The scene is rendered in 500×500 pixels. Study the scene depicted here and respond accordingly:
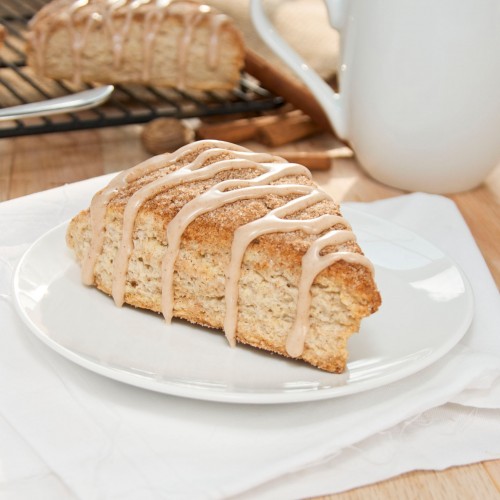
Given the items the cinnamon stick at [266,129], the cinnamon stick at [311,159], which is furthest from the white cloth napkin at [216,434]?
the cinnamon stick at [266,129]

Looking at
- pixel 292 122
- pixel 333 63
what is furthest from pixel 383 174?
pixel 333 63

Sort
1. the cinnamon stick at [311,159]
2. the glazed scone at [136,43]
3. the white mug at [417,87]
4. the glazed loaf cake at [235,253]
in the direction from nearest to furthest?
the glazed loaf cake at [235,253], the white mug at [417,87], the cinnamon stick at [311,159], the glazed scone at [136,43]

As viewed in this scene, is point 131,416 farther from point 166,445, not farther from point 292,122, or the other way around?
point 292,122

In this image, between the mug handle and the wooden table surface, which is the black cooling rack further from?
the mug handle

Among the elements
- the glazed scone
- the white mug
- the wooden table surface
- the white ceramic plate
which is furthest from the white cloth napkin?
the glazed scone

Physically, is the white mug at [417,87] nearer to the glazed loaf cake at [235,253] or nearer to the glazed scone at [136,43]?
the glazed scone at [136,43]

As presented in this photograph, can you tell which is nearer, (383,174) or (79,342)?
(79,342)

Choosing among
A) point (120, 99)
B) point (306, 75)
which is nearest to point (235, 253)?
point (306, 75)
